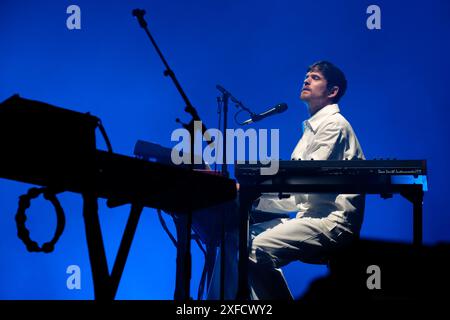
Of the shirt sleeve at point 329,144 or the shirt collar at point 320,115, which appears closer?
the shirt sleeve at point 329,144

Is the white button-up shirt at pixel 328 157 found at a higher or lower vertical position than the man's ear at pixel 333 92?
lower

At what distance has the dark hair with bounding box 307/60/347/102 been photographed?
3.87 metres

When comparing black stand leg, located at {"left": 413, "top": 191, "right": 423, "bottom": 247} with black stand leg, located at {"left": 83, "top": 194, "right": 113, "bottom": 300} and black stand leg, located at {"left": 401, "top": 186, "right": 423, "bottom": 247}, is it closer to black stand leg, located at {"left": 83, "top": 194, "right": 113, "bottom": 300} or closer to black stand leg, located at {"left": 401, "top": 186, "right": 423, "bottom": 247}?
black stand leg, located at {"left": 401, "top": 186, "right": 423, "bottom": 247}

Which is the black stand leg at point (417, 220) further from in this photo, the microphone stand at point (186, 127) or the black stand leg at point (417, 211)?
the microphone stand at point (186, 127)

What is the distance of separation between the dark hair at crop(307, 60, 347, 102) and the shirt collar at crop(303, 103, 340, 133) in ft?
0.63

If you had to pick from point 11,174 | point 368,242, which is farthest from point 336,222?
point 11,174

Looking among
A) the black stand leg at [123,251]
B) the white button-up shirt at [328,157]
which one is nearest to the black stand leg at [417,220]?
the white button-up shirt at [328,157]

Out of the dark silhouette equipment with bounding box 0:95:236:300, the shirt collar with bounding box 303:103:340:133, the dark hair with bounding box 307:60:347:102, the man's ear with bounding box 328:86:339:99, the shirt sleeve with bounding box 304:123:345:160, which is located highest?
the dark hair with bounding box 307:60:347:102

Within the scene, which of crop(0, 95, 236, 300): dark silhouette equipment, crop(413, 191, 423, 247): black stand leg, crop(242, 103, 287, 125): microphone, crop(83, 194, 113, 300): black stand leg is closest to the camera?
crop(0, 95, 236, 300): dark silhouette equipment

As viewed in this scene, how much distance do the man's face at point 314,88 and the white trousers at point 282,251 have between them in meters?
1.01

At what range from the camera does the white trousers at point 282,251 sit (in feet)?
10.2

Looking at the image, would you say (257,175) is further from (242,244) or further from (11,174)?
(11,174)

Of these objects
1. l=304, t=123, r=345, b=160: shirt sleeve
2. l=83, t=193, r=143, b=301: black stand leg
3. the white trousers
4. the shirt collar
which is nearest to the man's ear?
the shirt collar

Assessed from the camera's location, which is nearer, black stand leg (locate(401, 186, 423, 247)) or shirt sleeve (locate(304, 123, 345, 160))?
black stand leg (locate(401, 186, 423, 247))
